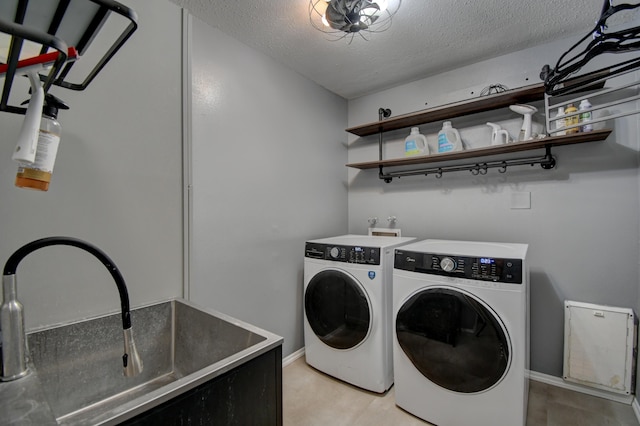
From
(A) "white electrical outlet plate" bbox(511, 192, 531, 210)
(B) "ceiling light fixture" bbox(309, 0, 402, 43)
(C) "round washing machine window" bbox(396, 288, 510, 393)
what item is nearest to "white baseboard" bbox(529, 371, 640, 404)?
(C) "round washing machine window" bbox(396, 288, 510, 393)

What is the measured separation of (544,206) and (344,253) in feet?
4.73

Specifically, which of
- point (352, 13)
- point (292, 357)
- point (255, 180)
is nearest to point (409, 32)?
point (352, 13)

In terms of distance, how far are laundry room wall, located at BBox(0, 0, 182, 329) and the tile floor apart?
1130 millimetres

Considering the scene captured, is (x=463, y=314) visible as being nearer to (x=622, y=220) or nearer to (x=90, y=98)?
(x=622, y=220)

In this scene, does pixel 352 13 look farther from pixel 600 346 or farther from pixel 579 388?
pixel 579 388

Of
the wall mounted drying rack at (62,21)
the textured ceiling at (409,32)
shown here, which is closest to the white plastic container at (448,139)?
the textured ceiling at (409,32)

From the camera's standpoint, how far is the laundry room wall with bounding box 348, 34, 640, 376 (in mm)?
1802

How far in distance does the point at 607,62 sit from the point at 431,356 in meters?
2.14

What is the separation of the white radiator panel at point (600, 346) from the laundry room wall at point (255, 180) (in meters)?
1.87

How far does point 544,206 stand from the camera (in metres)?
2.03

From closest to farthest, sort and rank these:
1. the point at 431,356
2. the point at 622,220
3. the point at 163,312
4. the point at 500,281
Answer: the point at 163,312 → the point at 500,281 → the point at 431,356 → the point at 622,220

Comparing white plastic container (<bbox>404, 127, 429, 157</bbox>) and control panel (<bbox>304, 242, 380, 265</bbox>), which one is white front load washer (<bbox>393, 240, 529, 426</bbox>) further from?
white plastic container (<bbox>404, 127, 429, 157</bbox>)

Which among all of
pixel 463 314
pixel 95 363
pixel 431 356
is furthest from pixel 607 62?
pixel 95 363

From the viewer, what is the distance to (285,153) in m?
2.30
